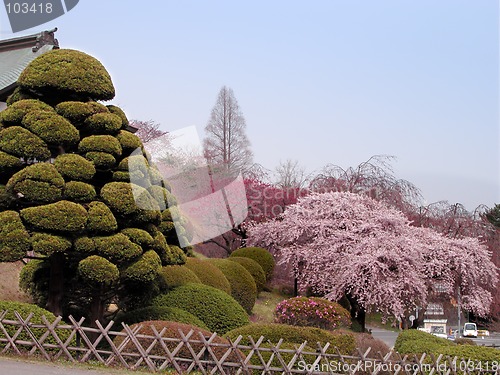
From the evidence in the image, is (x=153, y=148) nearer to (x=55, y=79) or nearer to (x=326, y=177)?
(x=326, y=177)

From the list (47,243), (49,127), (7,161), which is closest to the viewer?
(47,243)

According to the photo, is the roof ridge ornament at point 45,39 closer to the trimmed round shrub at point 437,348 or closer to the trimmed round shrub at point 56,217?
the trimmed round shrub at point 56,217

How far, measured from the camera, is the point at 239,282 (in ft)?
66.0

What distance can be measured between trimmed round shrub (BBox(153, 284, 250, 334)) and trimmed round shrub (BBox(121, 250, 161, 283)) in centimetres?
183

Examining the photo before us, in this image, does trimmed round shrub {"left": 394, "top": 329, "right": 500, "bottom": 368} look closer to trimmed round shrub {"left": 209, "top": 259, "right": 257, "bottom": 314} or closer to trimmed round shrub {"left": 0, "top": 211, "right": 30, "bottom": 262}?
trimmed round shrub {"left": 209, "top": 259, "right": 257, "bottom": 314}

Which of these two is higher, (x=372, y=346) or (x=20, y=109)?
(x=20, y=109)

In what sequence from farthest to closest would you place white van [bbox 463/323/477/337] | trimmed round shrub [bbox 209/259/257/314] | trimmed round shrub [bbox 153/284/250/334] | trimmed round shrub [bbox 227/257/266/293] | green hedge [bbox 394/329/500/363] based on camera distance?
white van [bbox 463/323/477/337]
trimmed round shrub [bbox 227/257/266/293]
trimmed round shrub [bbox 209/259/257/314]
trimmed round shrub [bbox 153/284/250/334]
green hedge [bbox 394/329/500/363]

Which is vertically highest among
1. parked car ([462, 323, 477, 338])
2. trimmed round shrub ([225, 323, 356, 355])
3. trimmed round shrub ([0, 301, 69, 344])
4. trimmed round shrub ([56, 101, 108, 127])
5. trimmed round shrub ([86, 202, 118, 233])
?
trimmed round shrub ([56, 101, 108, 127])

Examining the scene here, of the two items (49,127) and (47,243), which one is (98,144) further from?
(47,243)

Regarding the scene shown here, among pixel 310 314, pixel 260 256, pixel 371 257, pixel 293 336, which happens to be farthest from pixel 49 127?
pixel 371 257

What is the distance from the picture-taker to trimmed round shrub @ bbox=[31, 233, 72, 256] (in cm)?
1194

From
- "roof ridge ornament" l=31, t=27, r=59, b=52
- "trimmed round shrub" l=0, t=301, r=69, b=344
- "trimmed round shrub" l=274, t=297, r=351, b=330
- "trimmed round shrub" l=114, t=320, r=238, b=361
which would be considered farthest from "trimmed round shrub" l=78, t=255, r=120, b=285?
"roof ridge ornament" l=31, t=27, r=59, b=52

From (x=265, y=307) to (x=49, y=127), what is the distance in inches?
509

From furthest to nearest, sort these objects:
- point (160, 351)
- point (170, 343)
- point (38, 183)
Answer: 1. point (38, 183)
2. point (170, 343)
3. point (160, 351)
